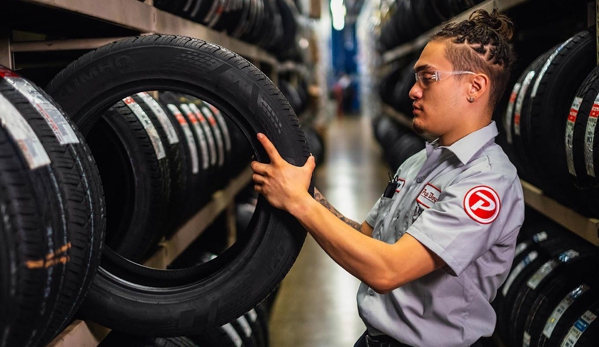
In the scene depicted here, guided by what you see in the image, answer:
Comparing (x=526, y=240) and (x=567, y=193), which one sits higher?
(x=567, y=193)

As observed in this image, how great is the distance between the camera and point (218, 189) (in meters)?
3.01

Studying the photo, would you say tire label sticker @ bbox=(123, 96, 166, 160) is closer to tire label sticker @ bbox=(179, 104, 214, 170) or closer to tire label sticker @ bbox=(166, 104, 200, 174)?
tire label sticker @ bbox=(166, 104, 200, 174)

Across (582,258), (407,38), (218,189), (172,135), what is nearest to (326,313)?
(218,189)

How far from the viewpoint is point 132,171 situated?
1.68 meters

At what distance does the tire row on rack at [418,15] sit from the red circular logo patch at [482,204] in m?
1.83

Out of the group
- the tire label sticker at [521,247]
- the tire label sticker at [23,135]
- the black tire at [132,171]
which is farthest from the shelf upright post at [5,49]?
the tire label sticker at [521,247]

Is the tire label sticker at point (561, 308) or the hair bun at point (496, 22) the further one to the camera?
the tire label sticker at point (561, 308)

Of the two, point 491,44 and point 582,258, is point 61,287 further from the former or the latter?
point 582,258

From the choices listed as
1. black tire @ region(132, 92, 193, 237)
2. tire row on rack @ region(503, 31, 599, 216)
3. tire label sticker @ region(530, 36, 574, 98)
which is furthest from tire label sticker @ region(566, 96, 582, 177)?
black tire @ region(132, 92, 193, 237)

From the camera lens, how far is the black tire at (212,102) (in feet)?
4.59

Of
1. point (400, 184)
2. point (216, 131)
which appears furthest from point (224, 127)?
point (400, 184)

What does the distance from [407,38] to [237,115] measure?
4.94 m

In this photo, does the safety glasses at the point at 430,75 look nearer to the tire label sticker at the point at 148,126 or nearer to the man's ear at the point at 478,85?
the man's ear at the point at 478,85

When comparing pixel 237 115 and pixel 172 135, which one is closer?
pixel 237 115
